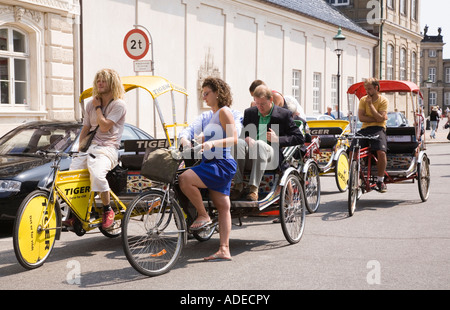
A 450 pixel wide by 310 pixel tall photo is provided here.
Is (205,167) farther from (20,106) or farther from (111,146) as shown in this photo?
(20,106)

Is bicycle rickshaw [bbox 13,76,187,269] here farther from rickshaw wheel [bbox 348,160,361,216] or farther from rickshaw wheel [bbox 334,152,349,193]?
rickshaw wheel [bbox 334,152,349,193]

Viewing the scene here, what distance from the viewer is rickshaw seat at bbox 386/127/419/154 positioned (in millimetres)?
11188

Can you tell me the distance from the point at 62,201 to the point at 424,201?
6.67 m

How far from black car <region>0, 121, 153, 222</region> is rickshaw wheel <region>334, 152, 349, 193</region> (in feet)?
11.8

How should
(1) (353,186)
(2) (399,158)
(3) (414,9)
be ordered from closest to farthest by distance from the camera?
(1) (353,186)
(2) (399,158)
(3) (414,9)

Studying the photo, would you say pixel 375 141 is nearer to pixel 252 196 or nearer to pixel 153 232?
pixel 252 196

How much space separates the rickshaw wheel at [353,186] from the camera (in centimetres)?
938

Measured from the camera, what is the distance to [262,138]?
7.46m

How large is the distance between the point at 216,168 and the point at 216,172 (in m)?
0.04

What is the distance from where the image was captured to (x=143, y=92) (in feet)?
66.7

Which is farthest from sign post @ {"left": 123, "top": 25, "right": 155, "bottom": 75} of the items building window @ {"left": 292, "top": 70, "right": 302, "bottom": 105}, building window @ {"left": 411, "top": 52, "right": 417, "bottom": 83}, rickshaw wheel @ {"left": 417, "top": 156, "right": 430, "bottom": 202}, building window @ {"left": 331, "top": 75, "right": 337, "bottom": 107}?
building window @ {"left": 411, "top": 52, "right": 417, "bottom": 83}

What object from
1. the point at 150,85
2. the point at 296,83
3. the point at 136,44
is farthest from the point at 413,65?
the point at 150,85

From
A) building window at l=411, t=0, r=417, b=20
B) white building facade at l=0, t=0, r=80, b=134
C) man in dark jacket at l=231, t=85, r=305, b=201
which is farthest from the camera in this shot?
building window at l=411, t=0, r=417, b=20
